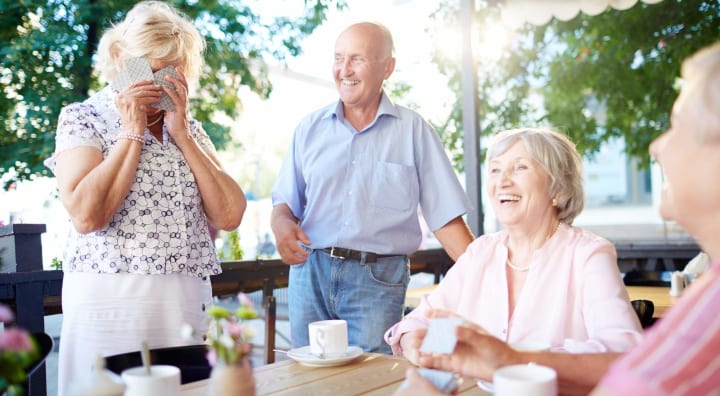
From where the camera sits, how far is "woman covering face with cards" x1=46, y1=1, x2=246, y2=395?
1.97 meters

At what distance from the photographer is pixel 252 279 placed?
12.6 feet

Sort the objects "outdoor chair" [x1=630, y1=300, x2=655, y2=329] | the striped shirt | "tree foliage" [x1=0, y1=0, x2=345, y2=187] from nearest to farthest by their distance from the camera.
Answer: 1. the striped shirt
2. "outdoor chair" [x1=630, y1=300, x2=655, y2=329]
3. "tree foliage" [x1=0, y1=0, x2=345, y2=187]

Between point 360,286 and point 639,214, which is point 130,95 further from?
point 639,214

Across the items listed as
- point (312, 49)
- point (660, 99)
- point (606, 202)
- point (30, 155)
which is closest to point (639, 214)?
point (606, 202)

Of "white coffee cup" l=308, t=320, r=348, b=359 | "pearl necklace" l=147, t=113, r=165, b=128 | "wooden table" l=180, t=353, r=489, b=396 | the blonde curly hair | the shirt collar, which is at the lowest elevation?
"wooden table" l=180, t=353, r=489, b=396

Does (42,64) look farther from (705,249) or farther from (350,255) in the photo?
(705,249)

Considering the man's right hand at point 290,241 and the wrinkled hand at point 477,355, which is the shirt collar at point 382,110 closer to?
the man's right hand at point 290,241

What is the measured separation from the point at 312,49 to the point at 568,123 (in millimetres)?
2654

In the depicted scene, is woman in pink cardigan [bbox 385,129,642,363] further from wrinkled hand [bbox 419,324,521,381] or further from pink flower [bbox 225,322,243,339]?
pink flower [bbox 225,322,243,339]

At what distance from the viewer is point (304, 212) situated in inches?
111

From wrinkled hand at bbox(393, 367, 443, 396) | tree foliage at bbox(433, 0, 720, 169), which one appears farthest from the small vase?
tree foliage at bbox(433, 0, 720, 169)

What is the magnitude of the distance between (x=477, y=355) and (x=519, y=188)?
0.71 metres

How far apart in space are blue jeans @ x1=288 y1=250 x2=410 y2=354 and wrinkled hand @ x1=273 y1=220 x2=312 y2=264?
0.08m

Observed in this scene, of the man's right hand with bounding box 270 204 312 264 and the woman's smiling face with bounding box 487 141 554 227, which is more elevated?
the woman's smiling face with bounding box 487 141 554 227
